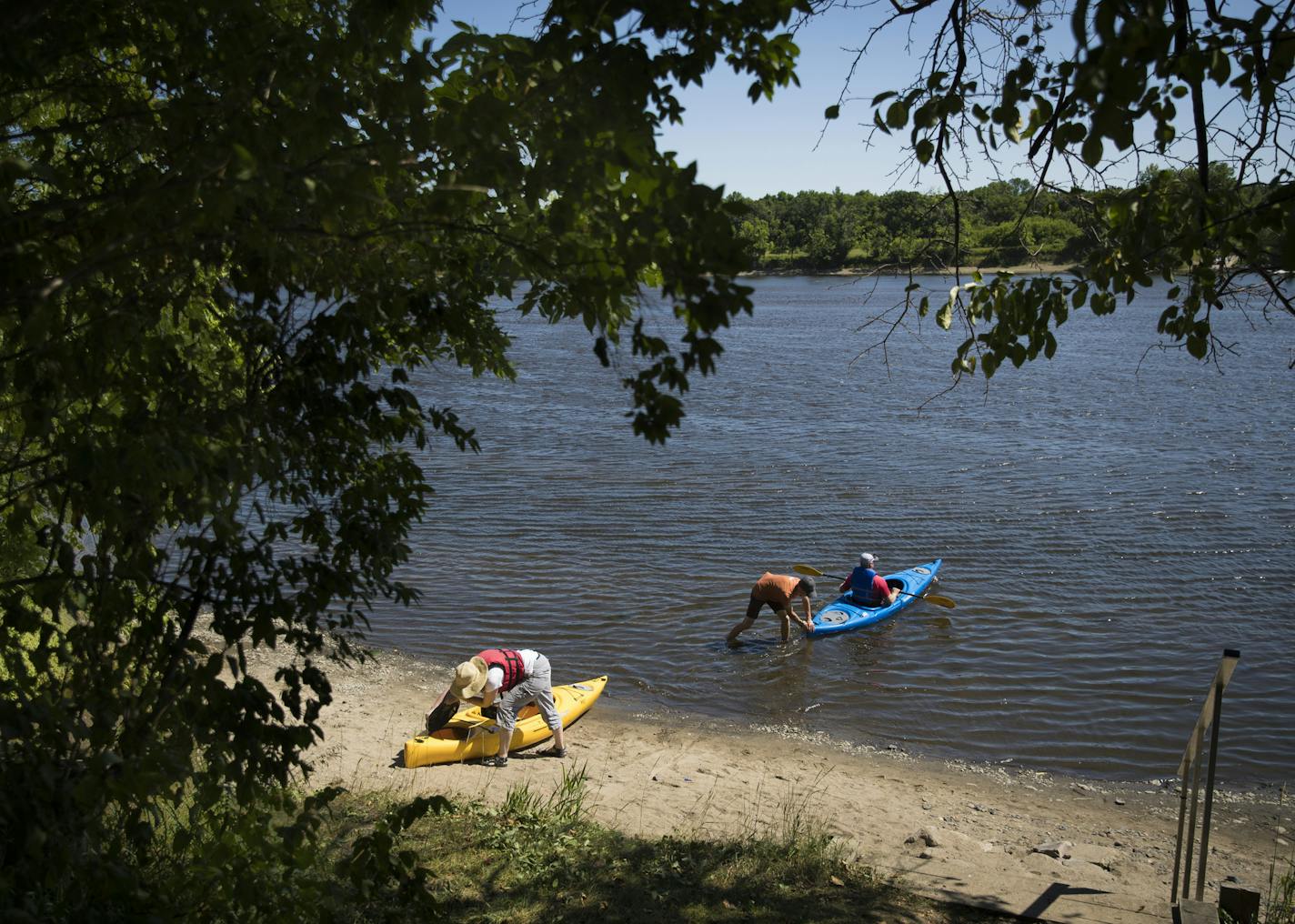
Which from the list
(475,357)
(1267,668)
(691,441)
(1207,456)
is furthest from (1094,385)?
(475,357)

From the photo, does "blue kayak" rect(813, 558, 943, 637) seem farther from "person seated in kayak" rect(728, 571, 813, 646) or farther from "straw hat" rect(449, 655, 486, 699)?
"straw hat" rect(449, 655, 486, 699)

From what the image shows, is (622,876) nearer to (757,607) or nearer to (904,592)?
(757,607)

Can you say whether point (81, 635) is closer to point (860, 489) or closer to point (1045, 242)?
point (1045, 242)

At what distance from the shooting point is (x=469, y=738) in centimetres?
961

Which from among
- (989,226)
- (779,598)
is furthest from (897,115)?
(779,598)

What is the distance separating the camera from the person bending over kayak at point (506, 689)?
9.41m

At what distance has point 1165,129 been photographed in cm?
467

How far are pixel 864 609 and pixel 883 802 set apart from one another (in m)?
4.72

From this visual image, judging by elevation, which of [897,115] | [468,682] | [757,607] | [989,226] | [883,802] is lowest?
[883,802]

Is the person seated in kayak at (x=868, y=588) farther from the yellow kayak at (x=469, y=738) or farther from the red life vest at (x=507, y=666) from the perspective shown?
the red life vest at (x=507, y=666)

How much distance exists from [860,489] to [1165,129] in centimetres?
1498

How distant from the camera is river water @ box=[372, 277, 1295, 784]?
11273 mm

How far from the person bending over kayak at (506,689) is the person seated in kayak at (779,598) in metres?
3.54

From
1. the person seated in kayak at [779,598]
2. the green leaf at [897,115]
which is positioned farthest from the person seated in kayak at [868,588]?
the green leaf at [897,115]
